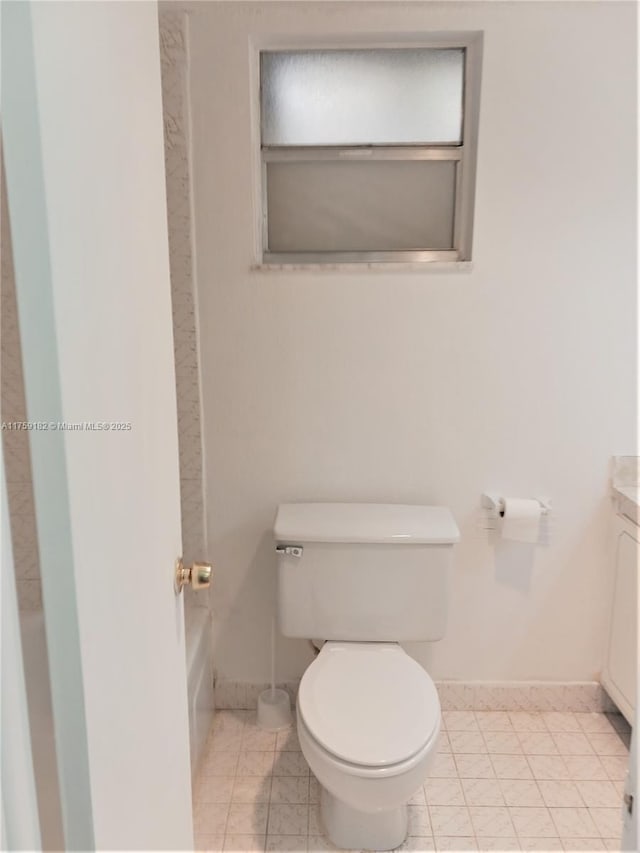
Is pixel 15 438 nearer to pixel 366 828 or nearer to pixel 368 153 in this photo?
pixel 366 828

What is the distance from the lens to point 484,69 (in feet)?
6.08

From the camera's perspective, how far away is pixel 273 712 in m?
2.13

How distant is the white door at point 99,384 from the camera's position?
509 millimetres

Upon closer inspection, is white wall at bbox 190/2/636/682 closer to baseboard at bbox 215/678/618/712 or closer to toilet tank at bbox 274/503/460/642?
baseboard at bbox 215/678/618/712

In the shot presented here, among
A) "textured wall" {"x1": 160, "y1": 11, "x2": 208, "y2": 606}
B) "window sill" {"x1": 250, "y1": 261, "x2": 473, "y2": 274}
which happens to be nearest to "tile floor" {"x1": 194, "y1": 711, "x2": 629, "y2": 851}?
"textured wall" {"x1": 160, "y1": 11, "x2": 208, "y2": 606}

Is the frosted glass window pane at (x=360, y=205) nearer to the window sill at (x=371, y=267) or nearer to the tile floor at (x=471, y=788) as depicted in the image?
the window sill at (x=371, y=267)

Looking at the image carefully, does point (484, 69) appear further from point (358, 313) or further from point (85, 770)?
point (85, 770)

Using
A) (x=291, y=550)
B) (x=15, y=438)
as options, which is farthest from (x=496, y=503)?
(x=15, y=438)

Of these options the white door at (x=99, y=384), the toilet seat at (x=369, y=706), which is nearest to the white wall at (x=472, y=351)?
the toilet seat at (x=369, y=706)

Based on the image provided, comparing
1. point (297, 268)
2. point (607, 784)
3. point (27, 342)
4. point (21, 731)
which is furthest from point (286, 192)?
point (607, 784)

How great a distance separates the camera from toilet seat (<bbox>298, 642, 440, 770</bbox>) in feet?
4.84

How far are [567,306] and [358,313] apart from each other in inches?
25.1

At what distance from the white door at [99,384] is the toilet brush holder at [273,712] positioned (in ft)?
4.05

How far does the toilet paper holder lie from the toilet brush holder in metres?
0.93
